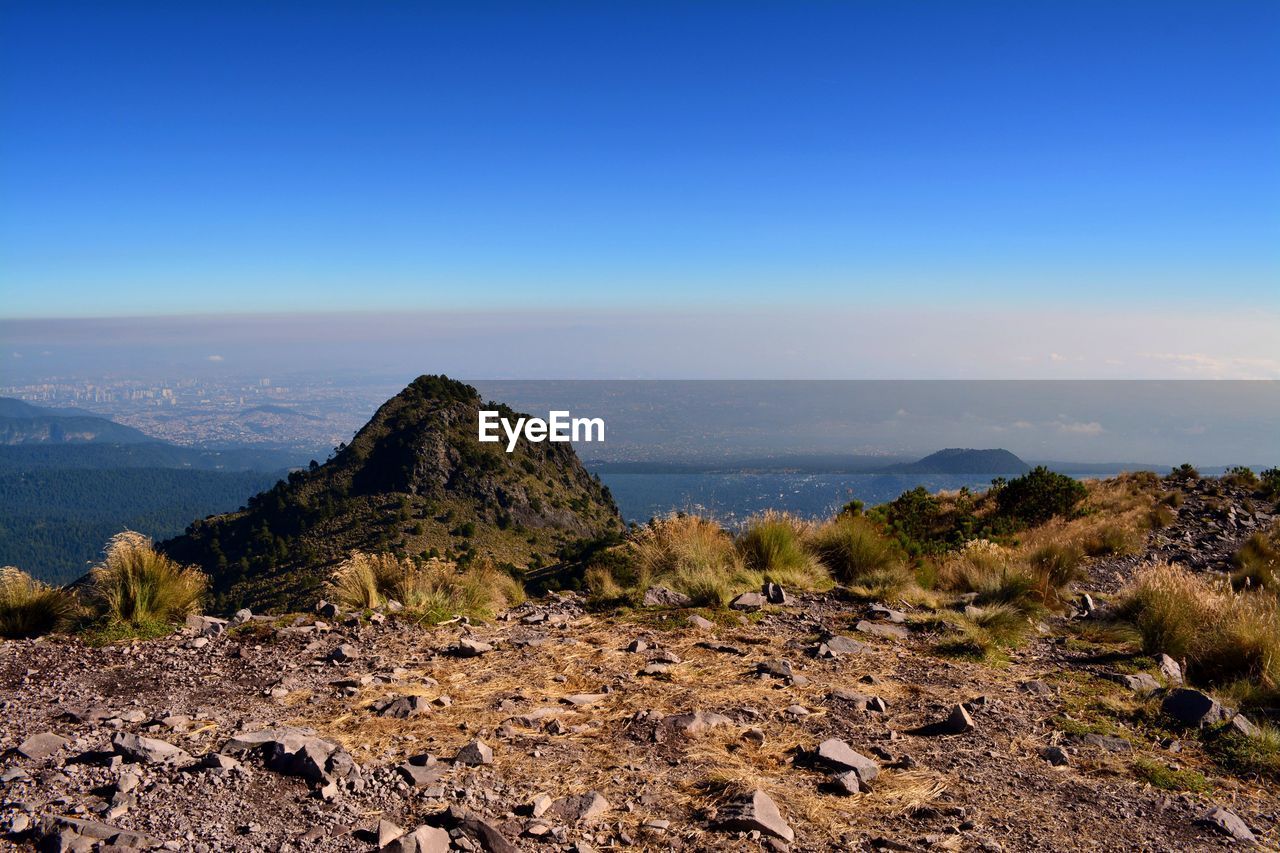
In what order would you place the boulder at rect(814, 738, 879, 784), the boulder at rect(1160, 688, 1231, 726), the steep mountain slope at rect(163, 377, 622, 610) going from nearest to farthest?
the boulder at rect(814, 738, 879, 784) < the boulder at rect(1160, 688, 1231, 726) < the steep mountain slope at rect(163, 377, 622, 610)

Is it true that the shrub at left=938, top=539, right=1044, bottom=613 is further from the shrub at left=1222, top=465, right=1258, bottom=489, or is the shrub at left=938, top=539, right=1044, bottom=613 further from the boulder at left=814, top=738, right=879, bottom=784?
the shrub at left=1222, top=465, right=1258, bottom=489

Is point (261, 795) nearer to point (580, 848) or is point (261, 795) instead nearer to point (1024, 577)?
point (580, 848)

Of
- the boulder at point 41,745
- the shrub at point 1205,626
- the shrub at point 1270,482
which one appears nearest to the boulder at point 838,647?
the shrub at point 1205,626

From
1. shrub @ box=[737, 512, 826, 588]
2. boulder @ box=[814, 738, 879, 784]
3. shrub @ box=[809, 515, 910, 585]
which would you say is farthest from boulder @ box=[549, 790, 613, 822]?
shrub @ box=[809, 515, 910, 585]

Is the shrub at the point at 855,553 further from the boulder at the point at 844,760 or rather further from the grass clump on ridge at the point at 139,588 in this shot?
the grass clump on ridge at the point at 139,588

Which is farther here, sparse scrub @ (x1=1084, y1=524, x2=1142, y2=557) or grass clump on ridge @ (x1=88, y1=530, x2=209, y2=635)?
sparse scrub @ (x1=1084, y1=524, x2=1142, y2=557)

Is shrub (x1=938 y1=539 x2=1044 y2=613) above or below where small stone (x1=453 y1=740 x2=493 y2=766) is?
below

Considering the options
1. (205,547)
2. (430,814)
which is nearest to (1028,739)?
(430,814)
